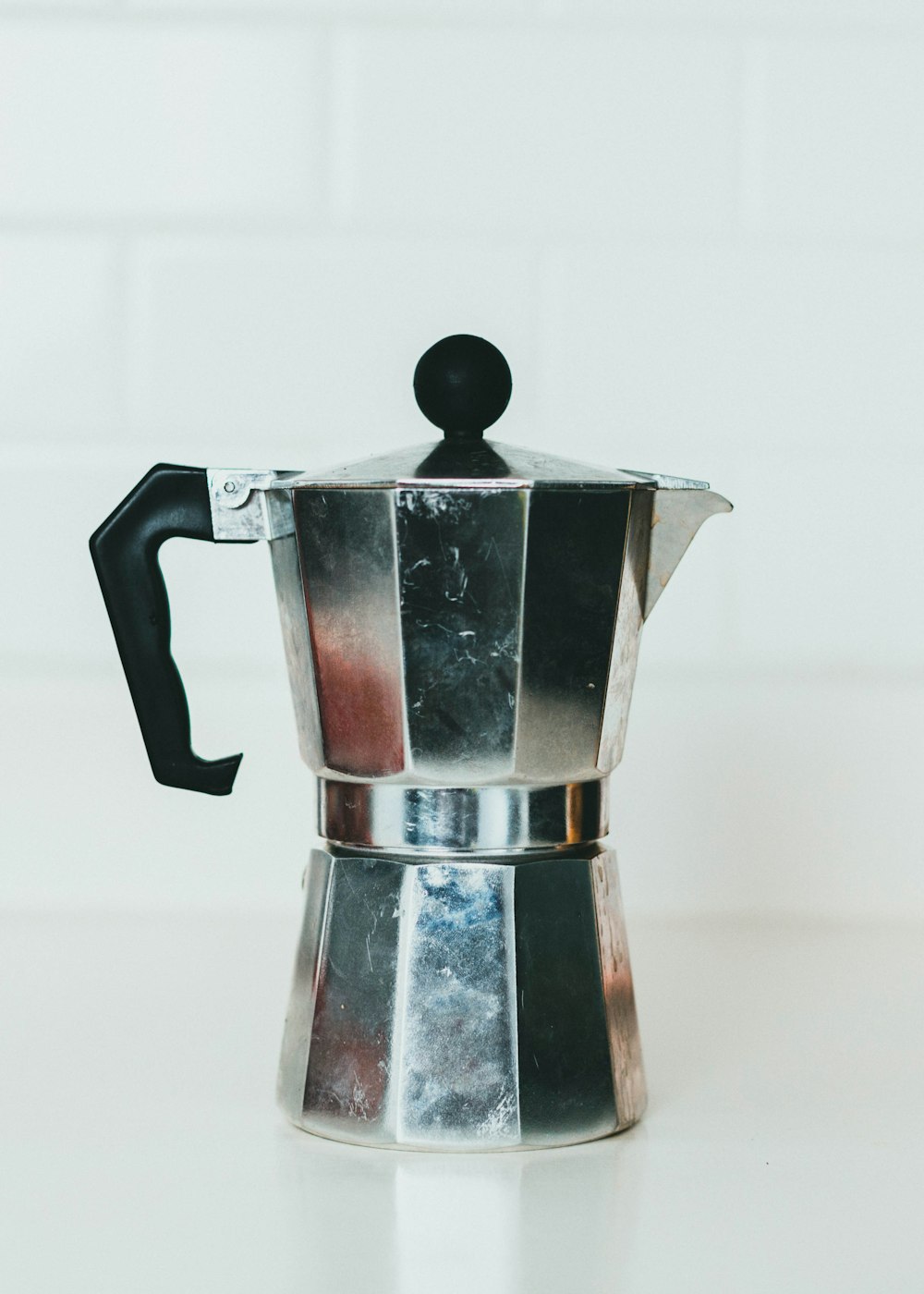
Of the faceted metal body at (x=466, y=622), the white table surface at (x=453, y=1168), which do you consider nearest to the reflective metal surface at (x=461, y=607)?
the faceted metal body at (x=466, y=622)

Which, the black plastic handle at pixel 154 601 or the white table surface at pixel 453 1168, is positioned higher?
the black plastic handle at pixel 154 601

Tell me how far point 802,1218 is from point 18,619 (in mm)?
722

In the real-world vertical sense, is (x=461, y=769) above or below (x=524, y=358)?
below

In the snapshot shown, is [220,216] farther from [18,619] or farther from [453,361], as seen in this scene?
[453,361]

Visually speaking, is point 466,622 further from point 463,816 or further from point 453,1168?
point 453,1168

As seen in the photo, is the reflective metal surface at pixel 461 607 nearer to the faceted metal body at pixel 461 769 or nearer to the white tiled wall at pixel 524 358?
the faceted metal body at pixel 461 769

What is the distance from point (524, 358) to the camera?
107 cm

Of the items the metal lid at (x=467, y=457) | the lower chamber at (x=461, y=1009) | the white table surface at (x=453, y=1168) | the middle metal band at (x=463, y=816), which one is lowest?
the white table surface at (x=453, y=1168)

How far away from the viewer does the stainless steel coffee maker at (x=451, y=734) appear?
1.94 ft

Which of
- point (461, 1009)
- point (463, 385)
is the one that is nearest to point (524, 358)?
point (463, 385)

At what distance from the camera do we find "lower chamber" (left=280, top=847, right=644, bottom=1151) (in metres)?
0.60

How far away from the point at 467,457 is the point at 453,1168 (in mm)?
277

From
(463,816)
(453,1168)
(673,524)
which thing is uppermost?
(673,524)

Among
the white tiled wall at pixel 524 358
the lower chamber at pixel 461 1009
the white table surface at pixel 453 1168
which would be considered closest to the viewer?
the white table surface at pixel 453 1168
